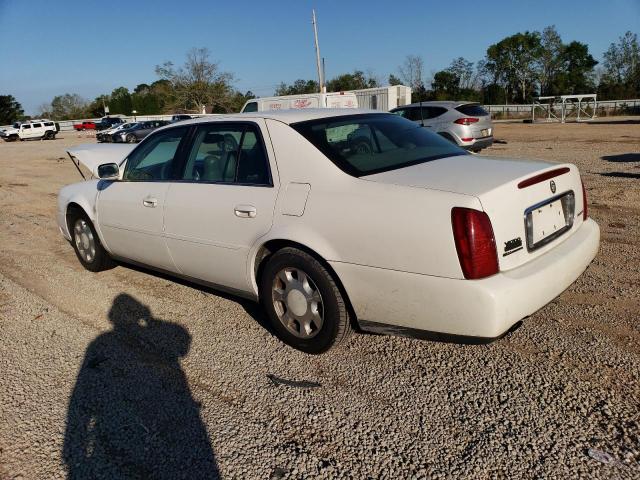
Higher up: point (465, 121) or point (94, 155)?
point (94, 155)

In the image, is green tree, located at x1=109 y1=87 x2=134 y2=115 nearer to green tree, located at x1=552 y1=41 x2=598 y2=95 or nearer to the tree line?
the tree line

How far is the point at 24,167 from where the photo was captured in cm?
1789

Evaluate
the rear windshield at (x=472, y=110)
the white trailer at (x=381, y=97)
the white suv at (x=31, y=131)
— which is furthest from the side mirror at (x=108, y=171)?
the white suv at (x=31, y=131)

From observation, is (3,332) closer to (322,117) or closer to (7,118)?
(322,117)

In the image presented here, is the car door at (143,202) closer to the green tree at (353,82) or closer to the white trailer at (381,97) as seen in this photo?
the white trailer at (381,97)

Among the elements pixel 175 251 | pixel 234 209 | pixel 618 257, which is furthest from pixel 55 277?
pixel 618 257

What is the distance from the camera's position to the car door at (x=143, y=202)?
4.14m

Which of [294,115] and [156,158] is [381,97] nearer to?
[156,158]

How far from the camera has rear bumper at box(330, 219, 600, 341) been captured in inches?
100

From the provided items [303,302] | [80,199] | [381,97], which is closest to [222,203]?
[303,302]

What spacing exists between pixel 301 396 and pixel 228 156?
1810 mm

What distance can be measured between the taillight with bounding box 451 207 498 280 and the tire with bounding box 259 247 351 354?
32.5 inches

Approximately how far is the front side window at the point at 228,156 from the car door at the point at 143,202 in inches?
8.5

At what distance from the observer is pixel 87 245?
5.29 meters
